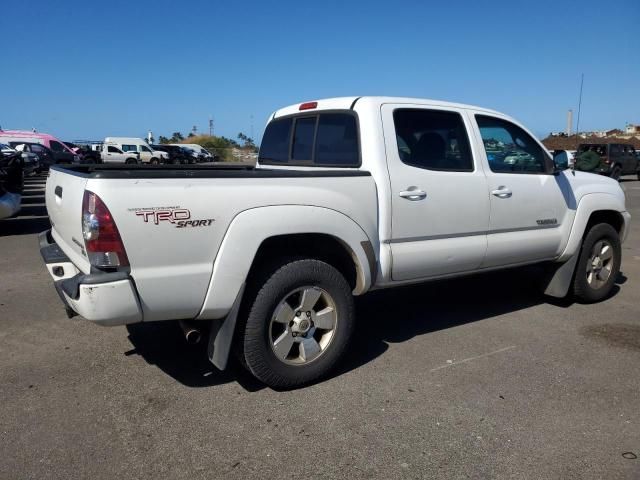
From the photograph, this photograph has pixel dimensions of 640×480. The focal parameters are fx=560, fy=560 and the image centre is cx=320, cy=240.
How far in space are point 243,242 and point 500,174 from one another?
2463 millimetres

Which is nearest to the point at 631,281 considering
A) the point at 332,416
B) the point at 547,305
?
the point at 547,305

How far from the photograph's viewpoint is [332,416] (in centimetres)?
334

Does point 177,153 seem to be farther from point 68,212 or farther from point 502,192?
point 68,212

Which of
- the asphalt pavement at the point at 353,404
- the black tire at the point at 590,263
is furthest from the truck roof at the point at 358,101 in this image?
the asphalt pavement at the point at 353,404

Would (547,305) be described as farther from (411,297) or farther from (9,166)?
(9,166)

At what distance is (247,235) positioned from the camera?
10.8 feet

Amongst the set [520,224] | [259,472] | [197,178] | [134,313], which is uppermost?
[197,178]

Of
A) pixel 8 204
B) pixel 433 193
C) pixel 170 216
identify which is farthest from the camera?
pixel 8 204

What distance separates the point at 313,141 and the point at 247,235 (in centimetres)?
162

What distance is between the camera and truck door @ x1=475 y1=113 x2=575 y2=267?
462 cm

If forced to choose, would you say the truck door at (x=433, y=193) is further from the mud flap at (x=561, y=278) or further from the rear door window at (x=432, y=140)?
the mud flap at (x=561, y=278)

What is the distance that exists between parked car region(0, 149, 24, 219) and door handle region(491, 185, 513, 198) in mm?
8432

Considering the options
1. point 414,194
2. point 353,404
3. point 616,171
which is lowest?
point 353,404

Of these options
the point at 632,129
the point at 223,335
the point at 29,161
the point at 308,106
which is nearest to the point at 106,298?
the point at 223,335
